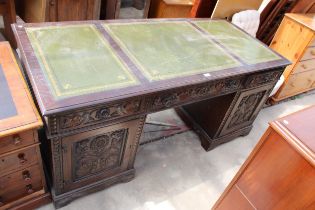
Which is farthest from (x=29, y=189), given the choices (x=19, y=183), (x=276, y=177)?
(x=276, y=177)

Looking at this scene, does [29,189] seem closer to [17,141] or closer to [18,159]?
[18,159]

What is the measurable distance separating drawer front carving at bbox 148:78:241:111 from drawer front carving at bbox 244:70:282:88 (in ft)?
0.31

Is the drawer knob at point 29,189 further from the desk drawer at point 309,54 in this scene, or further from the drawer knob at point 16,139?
the desk drawer at point 309,54

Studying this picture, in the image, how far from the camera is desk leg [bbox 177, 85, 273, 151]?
2.01 meters

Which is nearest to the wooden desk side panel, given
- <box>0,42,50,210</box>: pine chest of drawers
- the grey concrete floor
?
the grey concrete floor

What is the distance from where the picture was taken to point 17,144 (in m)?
1.22

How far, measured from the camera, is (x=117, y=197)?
1.77m

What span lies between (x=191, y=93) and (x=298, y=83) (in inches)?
76.6

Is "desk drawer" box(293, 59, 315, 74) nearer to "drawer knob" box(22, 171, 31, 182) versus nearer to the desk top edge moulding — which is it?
the desk top edge moulding

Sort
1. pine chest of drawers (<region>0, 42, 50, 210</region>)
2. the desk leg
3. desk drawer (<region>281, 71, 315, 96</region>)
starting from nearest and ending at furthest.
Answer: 1. pine chest of drawers (<region>0, 42, 50, 210</region>)
2. the desk leg
3. desk drawer (<region>281, 71, 315, 96</region>)

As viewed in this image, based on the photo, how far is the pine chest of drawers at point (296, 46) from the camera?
253 cm

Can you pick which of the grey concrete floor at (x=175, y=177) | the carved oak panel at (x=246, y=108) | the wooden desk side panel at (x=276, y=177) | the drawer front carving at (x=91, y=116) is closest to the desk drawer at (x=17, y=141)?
the drawer front carving at (x=91, y=116)

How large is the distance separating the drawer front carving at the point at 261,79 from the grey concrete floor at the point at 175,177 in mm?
665

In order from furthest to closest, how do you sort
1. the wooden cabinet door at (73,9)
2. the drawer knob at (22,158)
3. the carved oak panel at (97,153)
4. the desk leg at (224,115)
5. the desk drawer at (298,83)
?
the desk drawer at (298,83)
the wooden cabinet door at (73,9)
the desk leg at (224,115)
the carved oak panel at (97,153)
the drawer knob at (22,158)
